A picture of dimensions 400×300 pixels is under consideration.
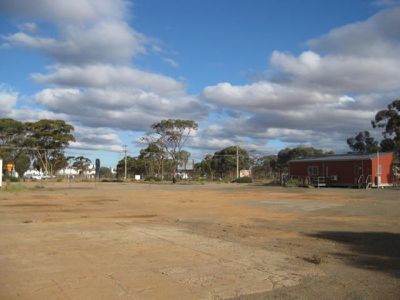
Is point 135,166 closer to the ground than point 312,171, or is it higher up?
higher up

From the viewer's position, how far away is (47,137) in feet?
262

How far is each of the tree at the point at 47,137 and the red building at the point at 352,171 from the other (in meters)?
42.9

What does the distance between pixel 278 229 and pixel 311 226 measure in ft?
4.93

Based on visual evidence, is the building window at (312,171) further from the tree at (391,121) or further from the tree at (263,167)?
the tree at (263,167)

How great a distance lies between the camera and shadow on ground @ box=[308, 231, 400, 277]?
848cm

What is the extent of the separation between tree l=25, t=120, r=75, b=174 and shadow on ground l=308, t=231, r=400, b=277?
71.9 m

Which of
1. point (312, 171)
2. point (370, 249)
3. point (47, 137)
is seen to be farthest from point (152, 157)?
point (370, 249)

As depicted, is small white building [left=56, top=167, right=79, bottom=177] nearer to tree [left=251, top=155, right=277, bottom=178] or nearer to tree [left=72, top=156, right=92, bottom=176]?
tree [left=72, top=156, right=92, bottom=176]

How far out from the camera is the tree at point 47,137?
79250 mm

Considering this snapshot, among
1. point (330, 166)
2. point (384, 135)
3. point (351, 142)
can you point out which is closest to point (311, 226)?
point (330, 166)

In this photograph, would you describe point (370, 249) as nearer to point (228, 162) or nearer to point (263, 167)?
point (228, 162)

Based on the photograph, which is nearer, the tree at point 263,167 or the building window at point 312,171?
the building window at point 312,171

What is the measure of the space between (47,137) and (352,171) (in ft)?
168

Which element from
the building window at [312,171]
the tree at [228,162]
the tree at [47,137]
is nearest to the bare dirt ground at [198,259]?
the building window at [312,171]
